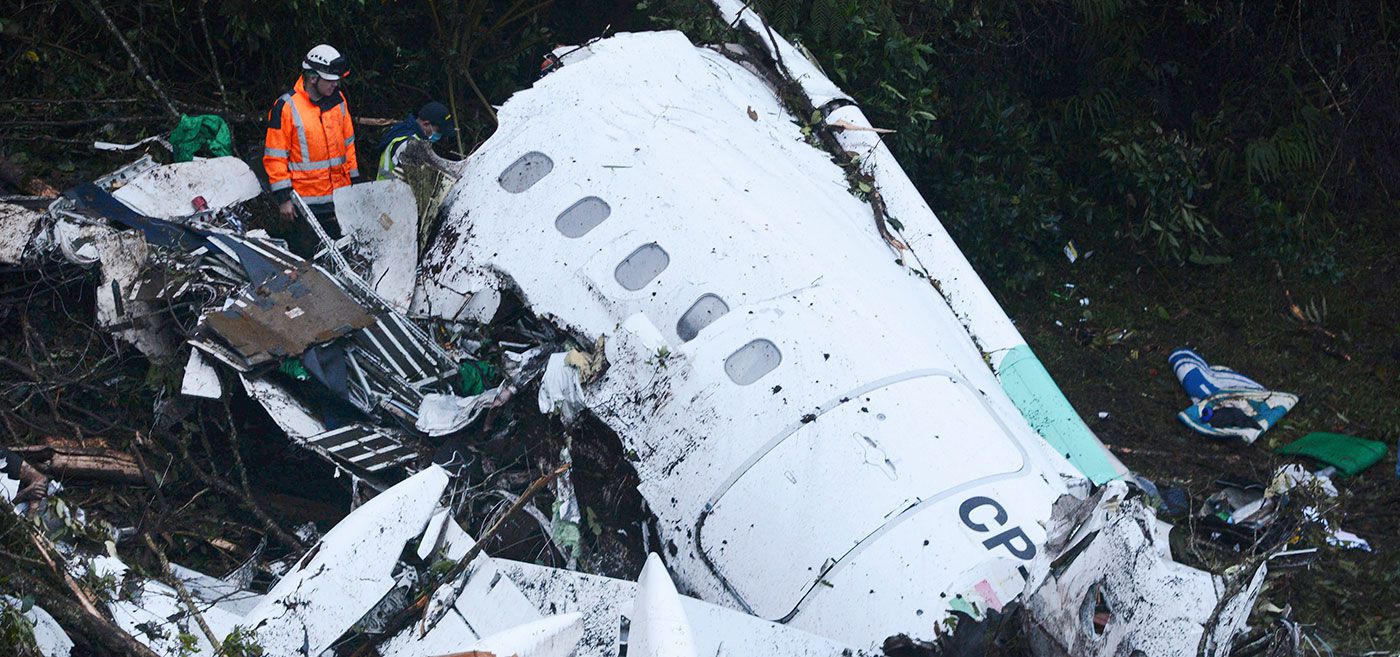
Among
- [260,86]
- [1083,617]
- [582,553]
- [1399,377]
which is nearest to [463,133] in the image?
[260,86]

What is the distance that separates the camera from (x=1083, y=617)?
15.5ft

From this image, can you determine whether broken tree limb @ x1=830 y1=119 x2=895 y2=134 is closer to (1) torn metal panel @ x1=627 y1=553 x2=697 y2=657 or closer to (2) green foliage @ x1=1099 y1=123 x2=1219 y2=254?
(2) green foliage @ x1=1099 y1=123 x2=1219 y2=254

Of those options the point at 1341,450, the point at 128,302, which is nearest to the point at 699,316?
the point at 128,302

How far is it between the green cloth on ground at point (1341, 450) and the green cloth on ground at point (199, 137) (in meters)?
7.81

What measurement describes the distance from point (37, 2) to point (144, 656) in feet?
20.6

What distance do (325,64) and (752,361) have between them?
379 cm

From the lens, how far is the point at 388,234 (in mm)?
6723

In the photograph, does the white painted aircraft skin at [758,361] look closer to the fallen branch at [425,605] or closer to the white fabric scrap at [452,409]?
the white fabric scrap at [452,409]

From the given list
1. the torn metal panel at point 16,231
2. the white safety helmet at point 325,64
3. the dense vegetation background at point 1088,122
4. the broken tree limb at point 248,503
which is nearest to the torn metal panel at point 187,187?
the torn metal panel at point 16,231

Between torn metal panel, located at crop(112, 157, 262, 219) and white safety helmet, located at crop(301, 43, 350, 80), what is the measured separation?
78cm

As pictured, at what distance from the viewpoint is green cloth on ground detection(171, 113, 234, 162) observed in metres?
7.67

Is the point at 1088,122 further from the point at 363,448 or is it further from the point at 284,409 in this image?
the point at 284,409

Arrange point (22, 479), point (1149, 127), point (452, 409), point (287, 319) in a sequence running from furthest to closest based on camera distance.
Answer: point (1149, 127)
point (287, 319)
point (452, 409)
point (22, 479)

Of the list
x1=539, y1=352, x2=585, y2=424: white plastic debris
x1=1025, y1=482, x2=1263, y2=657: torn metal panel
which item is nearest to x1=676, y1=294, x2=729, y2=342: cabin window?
x1=539, y1=352, x2=585, y2=424: white plastic debris
